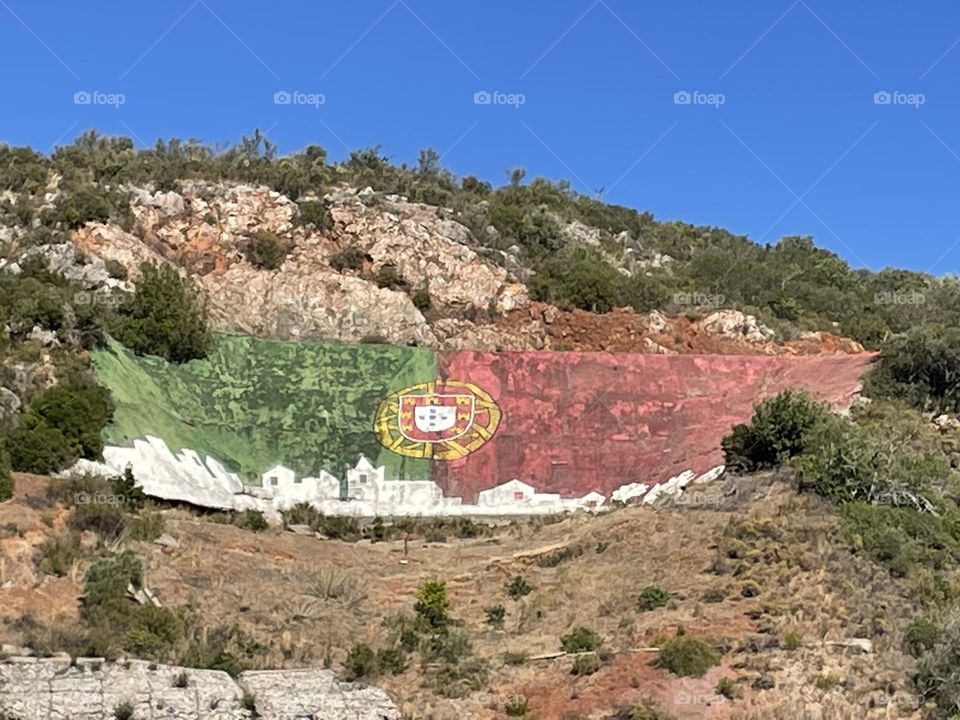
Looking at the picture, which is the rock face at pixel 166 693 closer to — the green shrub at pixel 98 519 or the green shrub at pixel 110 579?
the green shrub at pixel 110 579

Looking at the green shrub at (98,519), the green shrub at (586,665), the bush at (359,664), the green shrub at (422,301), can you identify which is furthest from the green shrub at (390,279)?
the green shrub at (586,665)

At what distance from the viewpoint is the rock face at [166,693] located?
18438 millimetres

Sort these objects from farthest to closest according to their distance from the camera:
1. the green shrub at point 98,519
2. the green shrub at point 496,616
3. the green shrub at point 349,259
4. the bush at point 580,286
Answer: the bush at point 580,286 < the green shrub at point 349,259 < the green shrub at point 98,519 < the green shrub at point 496,616

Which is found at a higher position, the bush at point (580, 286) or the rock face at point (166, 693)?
the bush at point (580, 286)

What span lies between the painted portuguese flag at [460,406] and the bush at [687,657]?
1658cm

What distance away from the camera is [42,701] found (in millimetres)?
18375

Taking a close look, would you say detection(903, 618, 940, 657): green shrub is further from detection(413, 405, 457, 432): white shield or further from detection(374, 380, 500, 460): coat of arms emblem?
detection(413, 405, 457, 432): white shield

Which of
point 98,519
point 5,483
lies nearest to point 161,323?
point 5,483

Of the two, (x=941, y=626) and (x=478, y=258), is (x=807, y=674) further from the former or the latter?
(x=478, y=258)

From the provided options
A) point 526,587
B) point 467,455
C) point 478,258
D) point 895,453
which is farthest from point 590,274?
point 526,587

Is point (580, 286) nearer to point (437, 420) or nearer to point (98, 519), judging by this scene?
point (437, 420)

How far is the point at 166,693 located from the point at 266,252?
3397 centimetres

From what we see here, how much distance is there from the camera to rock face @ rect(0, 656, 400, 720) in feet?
60.5

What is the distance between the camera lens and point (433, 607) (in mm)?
25625
